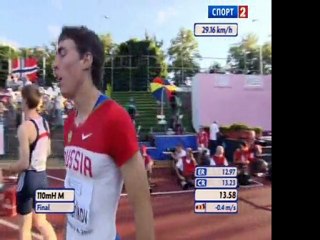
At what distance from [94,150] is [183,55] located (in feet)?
2.10

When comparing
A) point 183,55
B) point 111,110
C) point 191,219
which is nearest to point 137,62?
point 183,55

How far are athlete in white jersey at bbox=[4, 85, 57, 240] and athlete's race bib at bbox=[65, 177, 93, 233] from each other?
0.21m

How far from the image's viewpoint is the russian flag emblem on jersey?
7.66ft

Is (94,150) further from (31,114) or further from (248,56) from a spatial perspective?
(248,56)

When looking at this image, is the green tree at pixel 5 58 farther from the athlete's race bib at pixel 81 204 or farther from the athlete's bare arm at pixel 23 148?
the athlete's race bib at pixel 81 204

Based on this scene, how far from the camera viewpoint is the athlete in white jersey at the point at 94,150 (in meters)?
1.85

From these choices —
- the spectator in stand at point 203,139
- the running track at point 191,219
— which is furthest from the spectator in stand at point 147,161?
the spectator in stand at point 203,139

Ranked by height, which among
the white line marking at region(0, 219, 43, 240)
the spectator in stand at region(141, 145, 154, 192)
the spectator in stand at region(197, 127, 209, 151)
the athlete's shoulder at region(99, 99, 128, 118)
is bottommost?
the white line marking at region(0, 219, 43, 240)

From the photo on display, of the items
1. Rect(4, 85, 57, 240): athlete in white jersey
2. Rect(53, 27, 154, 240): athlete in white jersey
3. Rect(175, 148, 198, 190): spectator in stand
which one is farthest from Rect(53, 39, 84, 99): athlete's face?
Rect(175, 148, 198, 190): spectator in stand

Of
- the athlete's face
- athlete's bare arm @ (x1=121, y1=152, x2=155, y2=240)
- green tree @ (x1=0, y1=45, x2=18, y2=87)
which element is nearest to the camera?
athlete's bare arm @ (x1=121, y1=152, x2=155, y2=240)

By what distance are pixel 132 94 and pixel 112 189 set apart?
50 cm

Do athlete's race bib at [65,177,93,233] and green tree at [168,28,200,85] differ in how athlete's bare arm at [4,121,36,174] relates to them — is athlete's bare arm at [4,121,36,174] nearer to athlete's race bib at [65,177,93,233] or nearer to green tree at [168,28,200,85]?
athlete's race bib at [65,177,93,233]

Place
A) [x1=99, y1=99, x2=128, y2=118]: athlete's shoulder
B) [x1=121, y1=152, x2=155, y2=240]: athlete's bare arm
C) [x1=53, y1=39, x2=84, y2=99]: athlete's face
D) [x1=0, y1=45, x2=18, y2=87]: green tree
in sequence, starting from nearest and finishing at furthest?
[x1=121, y1=152, x2=155, y2=240]: athlete's bare arm
[x1=99, y1=99, x2=128, y2=118]: athlete's shoulder
[x1=53, y1=39, x2=84, y2=99]: athlete's face
[x1=0, y1=45, x2=18, y2=87]: green tree

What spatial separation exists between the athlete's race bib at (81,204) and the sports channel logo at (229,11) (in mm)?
875
